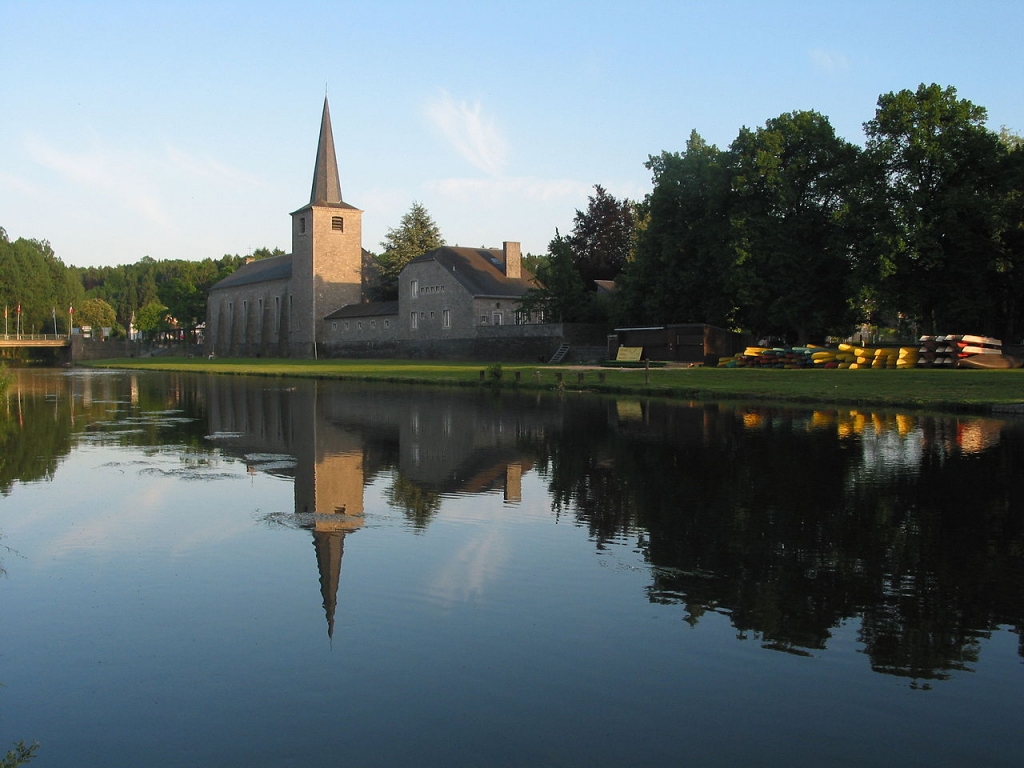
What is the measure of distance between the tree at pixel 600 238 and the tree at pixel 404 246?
1032 inches

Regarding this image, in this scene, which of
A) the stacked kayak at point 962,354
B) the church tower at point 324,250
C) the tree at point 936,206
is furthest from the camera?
the church tower at point 324,250

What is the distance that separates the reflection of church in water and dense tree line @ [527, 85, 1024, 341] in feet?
75.3

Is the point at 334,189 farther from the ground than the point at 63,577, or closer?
farther from the ground

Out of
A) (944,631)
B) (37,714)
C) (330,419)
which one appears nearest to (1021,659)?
(944,631)

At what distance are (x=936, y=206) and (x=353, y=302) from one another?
212 ft

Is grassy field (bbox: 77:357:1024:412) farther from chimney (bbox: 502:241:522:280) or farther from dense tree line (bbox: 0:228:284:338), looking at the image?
dense tree line (bbox: 0:228:284:338)

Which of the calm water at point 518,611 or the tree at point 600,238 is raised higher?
the tree at point 600,238

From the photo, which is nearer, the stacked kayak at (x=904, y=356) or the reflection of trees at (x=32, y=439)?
the reflection of trees at (x=32, y=439)

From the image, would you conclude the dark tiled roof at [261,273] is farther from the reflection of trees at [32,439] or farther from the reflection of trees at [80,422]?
the reflection of trees at [32,439]

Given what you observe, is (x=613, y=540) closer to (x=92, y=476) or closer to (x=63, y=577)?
(x=63, y=577)

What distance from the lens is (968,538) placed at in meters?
10.7

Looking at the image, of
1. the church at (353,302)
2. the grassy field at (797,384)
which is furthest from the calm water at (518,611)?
the church at (353,302)

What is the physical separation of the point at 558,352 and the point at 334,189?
43376 mm

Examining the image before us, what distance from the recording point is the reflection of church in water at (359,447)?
12969 mm
